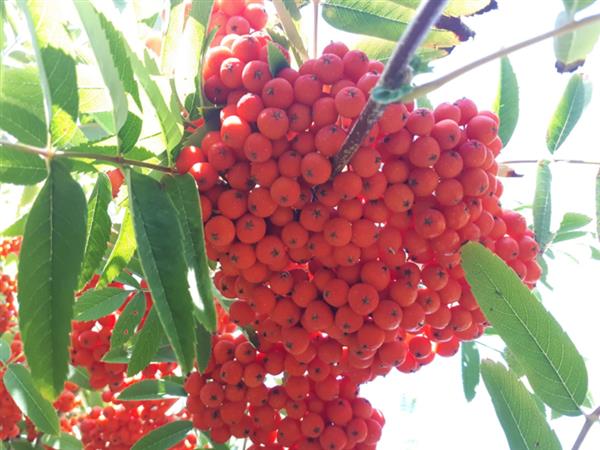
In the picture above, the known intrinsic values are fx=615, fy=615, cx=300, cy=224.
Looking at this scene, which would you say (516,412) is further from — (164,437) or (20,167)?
(20,167)

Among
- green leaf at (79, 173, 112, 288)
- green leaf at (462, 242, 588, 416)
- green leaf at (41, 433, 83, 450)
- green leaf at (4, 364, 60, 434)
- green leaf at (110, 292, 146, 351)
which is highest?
green leaf at (79, 173, 112, 288)

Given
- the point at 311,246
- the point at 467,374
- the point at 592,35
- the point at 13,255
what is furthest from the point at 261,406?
the point at 13,255

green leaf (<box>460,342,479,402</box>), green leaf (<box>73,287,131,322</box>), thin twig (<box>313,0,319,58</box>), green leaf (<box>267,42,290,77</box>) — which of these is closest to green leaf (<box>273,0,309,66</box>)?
thin twig (<box>313,0,319,58</box>)

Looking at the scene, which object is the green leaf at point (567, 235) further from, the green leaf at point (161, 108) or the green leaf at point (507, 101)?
the green leaf at point (161, 108)

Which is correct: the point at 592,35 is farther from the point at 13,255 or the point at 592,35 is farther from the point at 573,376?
the point at 13,255

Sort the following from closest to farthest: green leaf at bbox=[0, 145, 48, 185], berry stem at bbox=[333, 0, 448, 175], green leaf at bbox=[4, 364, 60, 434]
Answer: berry stem at bbox=[333, 0, 448, 175], green leaf at bbox=[0, 145, 48, 185], green leaf at bbox=[4, 364, 60, 434]

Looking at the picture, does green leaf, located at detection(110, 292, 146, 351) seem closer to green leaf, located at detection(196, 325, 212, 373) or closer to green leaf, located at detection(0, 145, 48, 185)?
green leaf, located at detection(196, 325, 212, 373)

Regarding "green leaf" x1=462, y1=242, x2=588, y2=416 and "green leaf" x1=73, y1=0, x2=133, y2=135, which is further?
"green leaf" x1=462, y1=242, x2=588, y2=416
